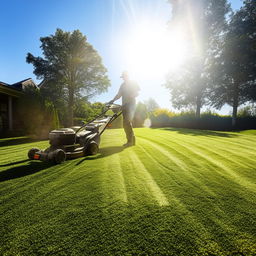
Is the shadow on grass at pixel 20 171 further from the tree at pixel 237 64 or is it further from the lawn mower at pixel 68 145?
the tree at pixel 237 64

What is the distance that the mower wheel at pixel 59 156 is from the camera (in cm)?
326

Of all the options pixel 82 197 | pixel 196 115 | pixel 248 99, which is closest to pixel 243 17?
pixel 248 99

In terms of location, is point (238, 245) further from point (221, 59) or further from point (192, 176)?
point (221, 59)

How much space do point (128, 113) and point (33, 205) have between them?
4.01 m

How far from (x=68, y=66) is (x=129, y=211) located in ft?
67.6

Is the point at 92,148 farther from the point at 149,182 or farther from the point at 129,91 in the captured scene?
the point at 129,91

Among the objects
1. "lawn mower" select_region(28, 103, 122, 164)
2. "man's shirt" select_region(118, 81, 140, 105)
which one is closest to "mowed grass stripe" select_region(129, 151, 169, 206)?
"lawn mower" select_region(28, 103, 122, 164)

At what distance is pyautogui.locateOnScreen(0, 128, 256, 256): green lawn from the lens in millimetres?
1238

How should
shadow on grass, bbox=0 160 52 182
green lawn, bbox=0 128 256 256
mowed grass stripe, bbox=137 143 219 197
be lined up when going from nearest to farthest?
green lawn, bbox=0 128 256 256 → mowed grass stripe, bbox=137 143 219 197 → shadow on grass, bbox=0 160 52 182

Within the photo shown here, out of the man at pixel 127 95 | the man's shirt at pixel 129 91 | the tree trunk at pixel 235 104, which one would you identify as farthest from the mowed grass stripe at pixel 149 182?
the tree trunk at pixel 235 104

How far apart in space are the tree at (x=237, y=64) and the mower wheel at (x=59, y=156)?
21.4 meters

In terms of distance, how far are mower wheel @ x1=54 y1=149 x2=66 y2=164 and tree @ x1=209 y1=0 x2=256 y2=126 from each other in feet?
70.2

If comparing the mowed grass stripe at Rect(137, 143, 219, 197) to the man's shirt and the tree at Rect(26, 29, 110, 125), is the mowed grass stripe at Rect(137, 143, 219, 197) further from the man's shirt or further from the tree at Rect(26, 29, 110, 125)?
the tree at Rect(26, 29, 110, 125)

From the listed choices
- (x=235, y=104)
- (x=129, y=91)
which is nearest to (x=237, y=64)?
(x=235, y=104)
